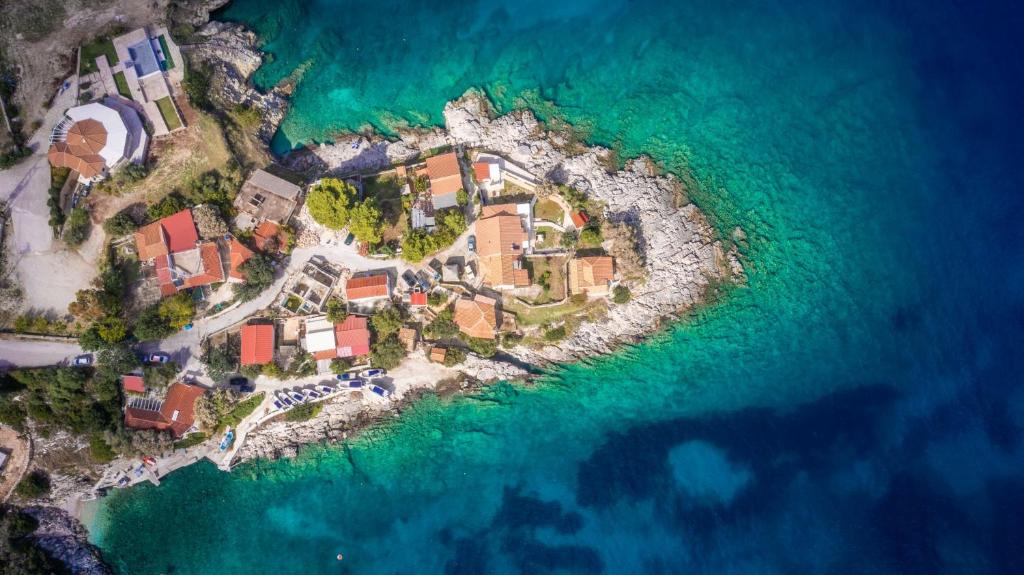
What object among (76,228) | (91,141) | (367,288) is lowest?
(367,288)

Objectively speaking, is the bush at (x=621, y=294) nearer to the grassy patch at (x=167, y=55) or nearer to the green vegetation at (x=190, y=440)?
the green vegetation at (x=190, y=440)

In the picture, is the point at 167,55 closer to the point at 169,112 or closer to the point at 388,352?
the point at 169,112

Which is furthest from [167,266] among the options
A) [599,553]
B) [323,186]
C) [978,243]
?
[978,243]

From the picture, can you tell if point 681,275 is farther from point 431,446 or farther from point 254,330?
point 254,330

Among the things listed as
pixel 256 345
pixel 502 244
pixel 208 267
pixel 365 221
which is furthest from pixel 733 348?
pixel 208 267

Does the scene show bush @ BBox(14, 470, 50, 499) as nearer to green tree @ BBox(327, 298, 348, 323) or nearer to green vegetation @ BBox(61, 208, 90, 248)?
green vegetation @ BBox(61, 208, 90, 248)

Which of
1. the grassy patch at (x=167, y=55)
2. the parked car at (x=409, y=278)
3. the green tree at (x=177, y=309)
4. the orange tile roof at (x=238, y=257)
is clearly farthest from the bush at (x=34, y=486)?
the grassy patch at (x=167, y=55)
